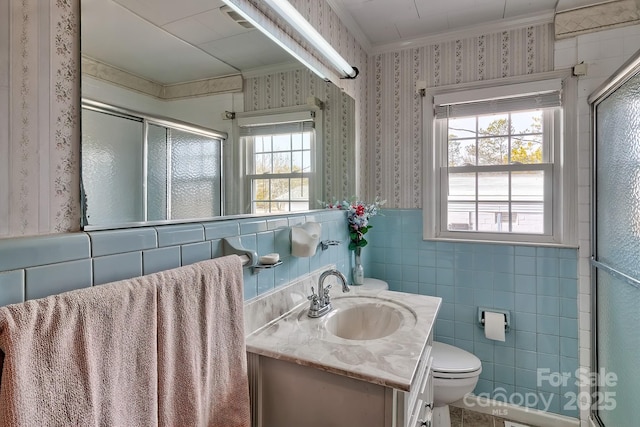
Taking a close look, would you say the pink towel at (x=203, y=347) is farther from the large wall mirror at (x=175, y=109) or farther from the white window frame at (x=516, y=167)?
the white window frame at (x=516, y=167)

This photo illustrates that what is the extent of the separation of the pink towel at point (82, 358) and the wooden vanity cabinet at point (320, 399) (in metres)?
0.39

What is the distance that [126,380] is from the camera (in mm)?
630

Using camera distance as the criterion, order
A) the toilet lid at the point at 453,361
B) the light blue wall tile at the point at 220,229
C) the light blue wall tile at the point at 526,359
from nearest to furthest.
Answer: the light blue wall tile at the point at 220,229 → the toilet lid at the point at 453,361 → the light blue wall tile at the point at 526,359

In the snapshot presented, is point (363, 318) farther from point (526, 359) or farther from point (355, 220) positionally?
point (526, 359)

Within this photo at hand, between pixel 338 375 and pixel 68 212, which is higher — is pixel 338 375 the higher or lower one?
the lower one

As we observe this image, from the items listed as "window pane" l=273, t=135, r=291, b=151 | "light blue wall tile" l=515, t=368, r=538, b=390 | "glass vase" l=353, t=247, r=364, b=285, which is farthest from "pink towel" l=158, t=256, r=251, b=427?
"light blue wall tile" l=515, t=368, r=538, b=390

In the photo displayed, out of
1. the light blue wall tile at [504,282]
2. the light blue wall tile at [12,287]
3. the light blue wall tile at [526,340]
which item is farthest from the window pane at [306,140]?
the light blue wall tile at [526,340]

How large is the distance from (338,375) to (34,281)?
0.74 m

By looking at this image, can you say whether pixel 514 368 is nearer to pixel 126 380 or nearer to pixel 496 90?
pixel 496 90

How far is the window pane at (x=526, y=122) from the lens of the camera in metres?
1.99

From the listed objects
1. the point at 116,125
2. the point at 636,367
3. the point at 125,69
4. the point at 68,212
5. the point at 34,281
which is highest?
the point at 125,69

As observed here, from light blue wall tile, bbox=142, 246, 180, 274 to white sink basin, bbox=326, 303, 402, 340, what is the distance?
Answer: 2.32ft

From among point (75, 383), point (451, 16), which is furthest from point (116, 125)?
point (451, 16)

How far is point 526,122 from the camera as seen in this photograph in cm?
202
